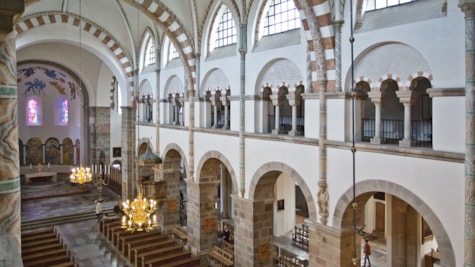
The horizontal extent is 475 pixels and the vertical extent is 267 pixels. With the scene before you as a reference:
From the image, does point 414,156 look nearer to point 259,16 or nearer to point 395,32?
point 395,32

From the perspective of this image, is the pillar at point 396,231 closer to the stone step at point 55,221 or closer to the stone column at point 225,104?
the stone column at point 225,104

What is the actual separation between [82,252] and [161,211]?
390 centimetres

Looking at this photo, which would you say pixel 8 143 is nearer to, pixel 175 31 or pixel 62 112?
pixel 175 31

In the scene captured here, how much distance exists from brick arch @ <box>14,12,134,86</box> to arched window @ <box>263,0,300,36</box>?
10206 mm

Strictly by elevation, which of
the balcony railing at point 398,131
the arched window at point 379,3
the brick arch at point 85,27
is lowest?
the balcony railing at point 398,131

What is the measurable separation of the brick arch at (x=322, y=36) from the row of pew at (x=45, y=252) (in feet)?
33.3

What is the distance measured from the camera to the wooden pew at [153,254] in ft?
45.4

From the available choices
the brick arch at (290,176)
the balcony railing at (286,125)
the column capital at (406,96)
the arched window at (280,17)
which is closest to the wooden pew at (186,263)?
the brick arch at (290,176)

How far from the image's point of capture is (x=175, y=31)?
16.3m

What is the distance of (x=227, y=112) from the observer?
50.8ft

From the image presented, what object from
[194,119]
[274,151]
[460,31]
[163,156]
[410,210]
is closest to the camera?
[460,31]

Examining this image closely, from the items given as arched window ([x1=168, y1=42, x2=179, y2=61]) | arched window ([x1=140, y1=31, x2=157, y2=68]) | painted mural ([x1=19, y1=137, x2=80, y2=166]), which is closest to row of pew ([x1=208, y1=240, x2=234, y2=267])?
arched window ([x1=168, y1=42, x2=179, y2=61])

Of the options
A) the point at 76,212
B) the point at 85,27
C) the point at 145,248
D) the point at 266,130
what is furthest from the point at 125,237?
the point at 85,27

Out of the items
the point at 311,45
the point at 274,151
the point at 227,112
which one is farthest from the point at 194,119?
the point at 311,45
